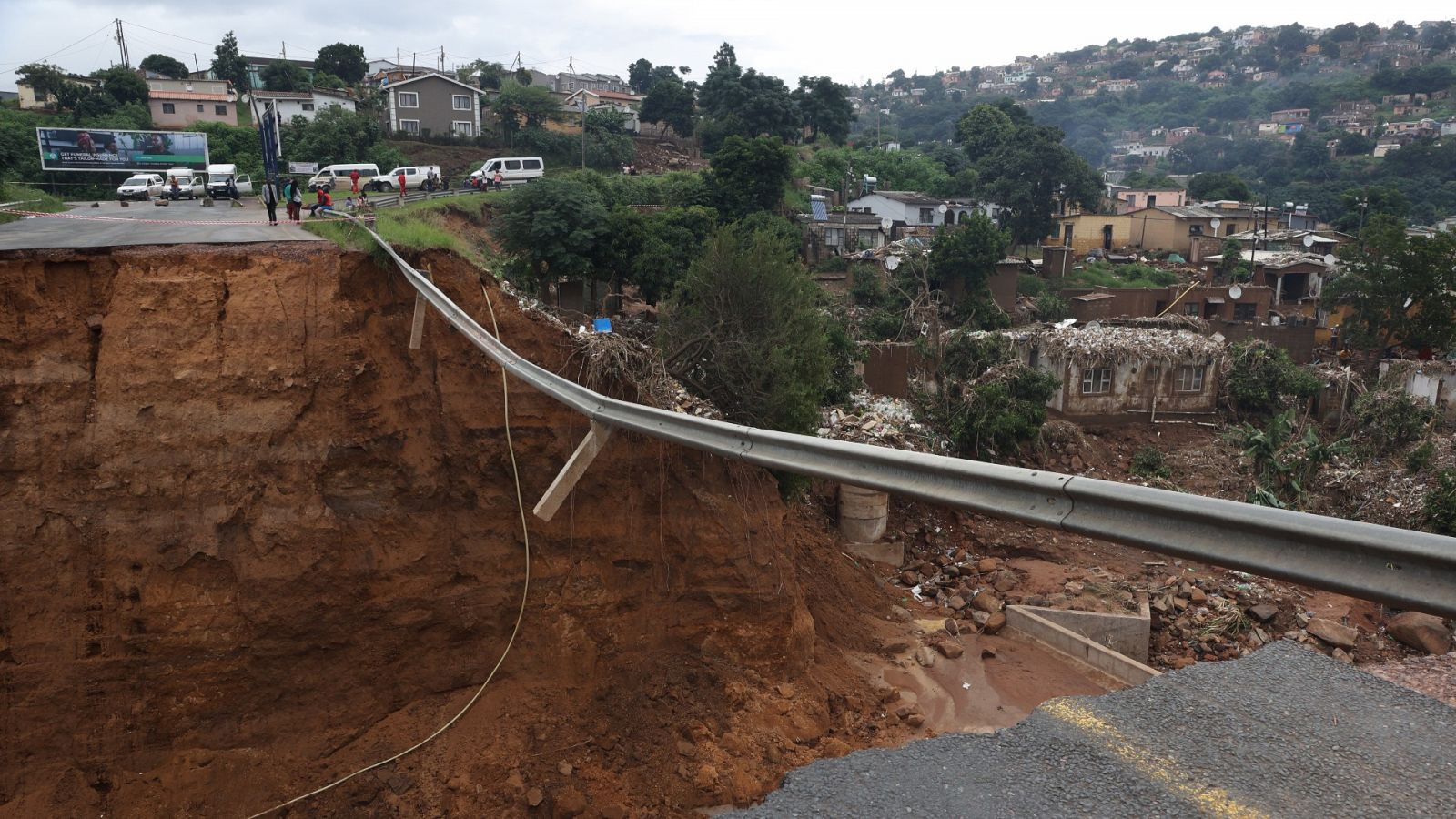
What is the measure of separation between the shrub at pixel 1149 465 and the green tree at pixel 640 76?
277 ft

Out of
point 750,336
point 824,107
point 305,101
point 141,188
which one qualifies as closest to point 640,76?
point 824,107

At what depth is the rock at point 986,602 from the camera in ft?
50.2

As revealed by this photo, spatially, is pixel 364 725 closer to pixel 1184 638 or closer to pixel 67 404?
pixel 67 404

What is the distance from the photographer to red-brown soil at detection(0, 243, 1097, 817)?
8.92 meters

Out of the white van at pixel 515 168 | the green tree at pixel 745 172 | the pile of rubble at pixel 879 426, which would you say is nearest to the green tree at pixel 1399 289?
the pile of rubble at pixel 879 426

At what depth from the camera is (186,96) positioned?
153 feet

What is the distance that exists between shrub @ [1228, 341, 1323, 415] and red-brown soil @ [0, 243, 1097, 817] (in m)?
22.7

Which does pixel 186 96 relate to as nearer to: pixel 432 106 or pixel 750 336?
pixel 432 106

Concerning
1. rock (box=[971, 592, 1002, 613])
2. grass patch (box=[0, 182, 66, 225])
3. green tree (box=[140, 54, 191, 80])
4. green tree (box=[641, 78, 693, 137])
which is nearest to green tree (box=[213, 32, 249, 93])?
green tree (box=[140, 54, 191, 80])

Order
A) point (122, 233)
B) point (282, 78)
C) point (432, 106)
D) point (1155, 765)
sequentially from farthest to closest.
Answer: point (282, 78)
point (432, 106)
point (122, 233)
point (1155, 765)

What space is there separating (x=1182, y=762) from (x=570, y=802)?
6.75 m

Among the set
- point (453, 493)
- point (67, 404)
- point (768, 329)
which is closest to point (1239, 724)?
point (768, 329)

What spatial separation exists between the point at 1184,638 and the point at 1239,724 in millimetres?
3699

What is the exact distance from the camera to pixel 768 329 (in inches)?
533
